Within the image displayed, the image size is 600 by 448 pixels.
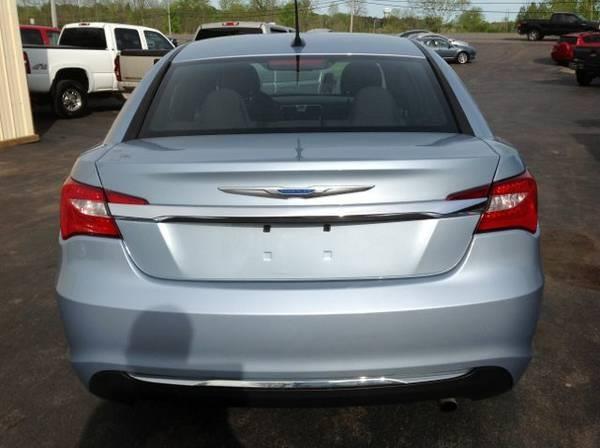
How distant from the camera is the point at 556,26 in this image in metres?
40.6

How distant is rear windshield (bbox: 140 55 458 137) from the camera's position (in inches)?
106

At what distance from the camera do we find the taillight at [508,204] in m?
2.12

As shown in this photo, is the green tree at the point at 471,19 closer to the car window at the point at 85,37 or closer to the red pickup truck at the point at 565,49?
the red pickup truck at the point at 565,49

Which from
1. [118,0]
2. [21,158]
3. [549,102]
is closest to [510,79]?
[549,102]

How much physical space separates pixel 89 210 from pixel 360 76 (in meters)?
1.60

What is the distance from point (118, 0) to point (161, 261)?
66857 mm

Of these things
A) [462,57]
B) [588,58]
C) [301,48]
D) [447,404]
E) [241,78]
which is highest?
[301,48]

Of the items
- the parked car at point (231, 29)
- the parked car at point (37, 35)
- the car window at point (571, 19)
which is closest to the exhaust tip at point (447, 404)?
the parked car at point (231, 29)

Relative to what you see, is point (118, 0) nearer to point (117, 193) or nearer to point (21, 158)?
point (21, 158)

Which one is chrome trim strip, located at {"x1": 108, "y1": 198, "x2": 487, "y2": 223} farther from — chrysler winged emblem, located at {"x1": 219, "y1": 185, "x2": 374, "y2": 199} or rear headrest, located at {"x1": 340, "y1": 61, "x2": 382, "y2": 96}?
rear headrest, located at {"x1": 340, "y1": 61, "x2": 382, "y2": 96}

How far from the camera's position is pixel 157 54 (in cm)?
1285

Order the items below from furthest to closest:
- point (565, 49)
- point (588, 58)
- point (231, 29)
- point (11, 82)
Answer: point (565, 49)
point (588, 58)
point (231, 29)
point (11, 82)

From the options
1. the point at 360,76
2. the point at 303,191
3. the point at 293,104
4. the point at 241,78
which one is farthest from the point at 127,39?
the point at 303,191

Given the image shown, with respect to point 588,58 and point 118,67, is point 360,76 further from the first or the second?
point 588,58
